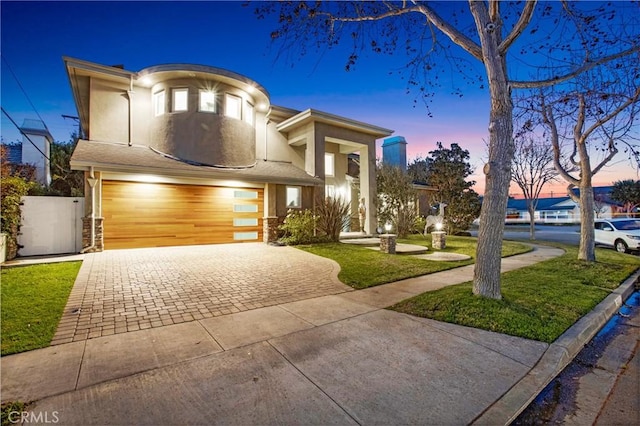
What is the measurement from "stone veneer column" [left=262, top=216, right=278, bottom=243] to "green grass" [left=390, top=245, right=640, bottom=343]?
8.46m

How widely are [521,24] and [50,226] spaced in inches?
548

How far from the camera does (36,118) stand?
17.8 m

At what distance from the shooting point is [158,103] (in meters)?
12.0

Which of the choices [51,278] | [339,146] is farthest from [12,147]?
[339,146]

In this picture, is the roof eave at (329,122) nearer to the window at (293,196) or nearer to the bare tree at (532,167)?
the window at (293,196)

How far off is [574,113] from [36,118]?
2758cm

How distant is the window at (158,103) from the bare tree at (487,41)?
26.2ft

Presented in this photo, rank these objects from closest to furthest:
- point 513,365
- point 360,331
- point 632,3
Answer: point 513,365, point 360,331, point 632,3

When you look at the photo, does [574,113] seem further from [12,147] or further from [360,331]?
[12,147]

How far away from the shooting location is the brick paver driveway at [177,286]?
418 cm

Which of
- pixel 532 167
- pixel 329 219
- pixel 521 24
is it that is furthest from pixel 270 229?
pixel 532 167

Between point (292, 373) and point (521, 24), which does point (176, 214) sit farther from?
point (521, 24)

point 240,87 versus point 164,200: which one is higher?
point 240,87

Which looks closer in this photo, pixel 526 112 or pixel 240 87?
pixel 526 112
